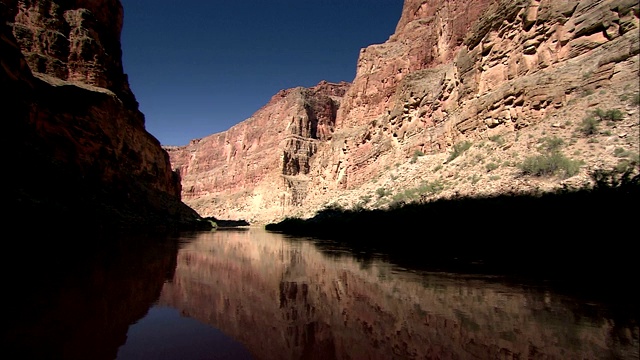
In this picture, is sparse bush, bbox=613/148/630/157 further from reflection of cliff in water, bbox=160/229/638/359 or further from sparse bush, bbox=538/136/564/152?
reflection of cliff in water, bbox=160/229/638/359

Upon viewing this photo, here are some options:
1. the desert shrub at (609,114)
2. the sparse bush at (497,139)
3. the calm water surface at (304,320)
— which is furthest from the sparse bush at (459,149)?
the calm water surface at (304,320)

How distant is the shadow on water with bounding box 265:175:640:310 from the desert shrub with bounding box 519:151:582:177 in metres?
1.77

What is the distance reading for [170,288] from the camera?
645 centimetres

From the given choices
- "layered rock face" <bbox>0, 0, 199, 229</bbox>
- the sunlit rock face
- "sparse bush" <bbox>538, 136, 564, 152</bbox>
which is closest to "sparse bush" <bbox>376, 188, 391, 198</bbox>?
"sparse bush" <bbox>538, 136, 564, 152</bbox>

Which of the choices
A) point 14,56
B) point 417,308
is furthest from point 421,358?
point 14,56

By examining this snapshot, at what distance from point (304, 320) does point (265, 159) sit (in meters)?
83.2

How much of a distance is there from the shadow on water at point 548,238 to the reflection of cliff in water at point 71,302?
7443 mm

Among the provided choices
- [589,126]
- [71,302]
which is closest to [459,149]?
[589,126]

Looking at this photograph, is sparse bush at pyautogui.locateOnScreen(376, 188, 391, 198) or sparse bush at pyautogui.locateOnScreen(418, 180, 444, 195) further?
sparse bush at pyautogui.locateOnScreen(376, 188, 391, 198)

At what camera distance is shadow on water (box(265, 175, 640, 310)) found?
7203 millimetres

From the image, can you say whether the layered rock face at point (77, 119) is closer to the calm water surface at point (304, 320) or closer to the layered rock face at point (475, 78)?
the calm water surface at point (304, 320)

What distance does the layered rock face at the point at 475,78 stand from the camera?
582 inches

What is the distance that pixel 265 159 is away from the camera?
283ft

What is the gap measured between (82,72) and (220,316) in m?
37.0
